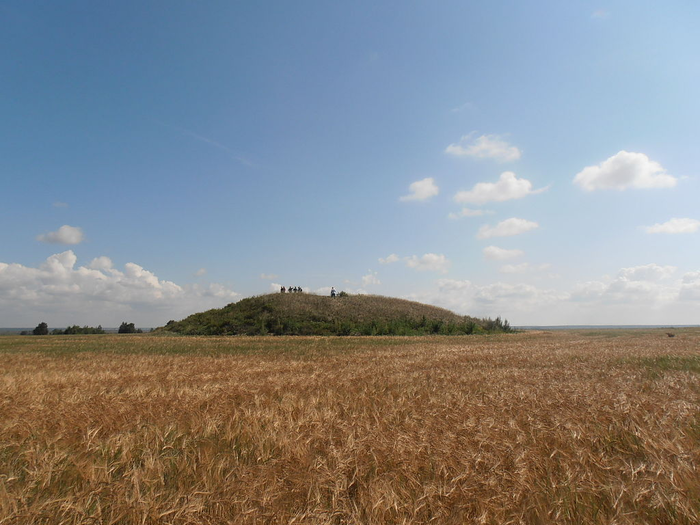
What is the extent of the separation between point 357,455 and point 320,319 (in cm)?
4505

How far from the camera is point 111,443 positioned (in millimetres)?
4281

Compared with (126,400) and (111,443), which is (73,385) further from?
(111,443)

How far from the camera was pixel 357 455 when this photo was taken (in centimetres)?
362

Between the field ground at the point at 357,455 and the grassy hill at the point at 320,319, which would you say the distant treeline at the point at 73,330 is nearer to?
the grassy hill at the point at 320,319

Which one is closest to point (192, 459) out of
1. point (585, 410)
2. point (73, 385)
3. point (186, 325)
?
point (585, 410)

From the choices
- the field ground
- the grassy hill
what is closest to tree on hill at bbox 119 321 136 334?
the grassy hill

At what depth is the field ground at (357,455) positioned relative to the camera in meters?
2.63

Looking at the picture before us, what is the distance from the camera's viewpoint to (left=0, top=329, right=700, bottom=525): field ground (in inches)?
103

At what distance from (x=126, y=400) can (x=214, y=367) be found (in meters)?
5.42

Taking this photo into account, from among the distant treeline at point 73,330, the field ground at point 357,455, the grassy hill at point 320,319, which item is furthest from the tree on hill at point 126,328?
the field ground at point 357,455

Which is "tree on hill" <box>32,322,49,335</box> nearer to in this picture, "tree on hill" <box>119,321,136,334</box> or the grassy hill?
"tree on hill" <box>119,321,136,334</box>

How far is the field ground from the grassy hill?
36017 millimetres

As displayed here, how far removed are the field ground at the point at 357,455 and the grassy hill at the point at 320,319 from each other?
3602 cm

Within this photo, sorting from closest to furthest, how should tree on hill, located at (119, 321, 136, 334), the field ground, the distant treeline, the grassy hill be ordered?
1. the field ground
2. the grassy hill
3. the distant treeline
4. tree on hill, located at (119, 321, 136, 334)
